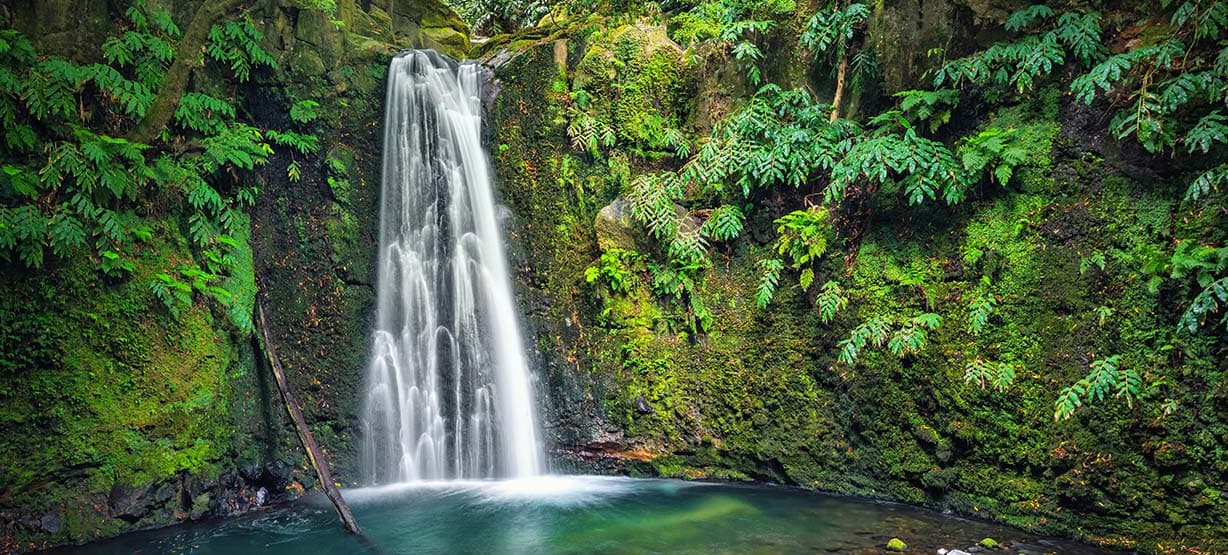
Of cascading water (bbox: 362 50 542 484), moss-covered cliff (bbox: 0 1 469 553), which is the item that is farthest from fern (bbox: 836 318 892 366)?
moss-covered cliff (bbox: 0 1 469 553)

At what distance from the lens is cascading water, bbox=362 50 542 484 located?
23.9ft

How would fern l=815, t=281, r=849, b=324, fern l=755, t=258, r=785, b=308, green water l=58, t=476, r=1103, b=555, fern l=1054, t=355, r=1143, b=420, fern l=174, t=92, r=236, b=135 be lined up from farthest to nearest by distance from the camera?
fern l=755, t=258, r=785, b=308 → fern l=174, t=92, r=236, b=135 → fern l=815, t=281, r=849, b=324 → green water l=58, t=476, r=1103, b=555 → fern l=1054, t=355, r=1143, b=420

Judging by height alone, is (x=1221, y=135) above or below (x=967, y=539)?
above

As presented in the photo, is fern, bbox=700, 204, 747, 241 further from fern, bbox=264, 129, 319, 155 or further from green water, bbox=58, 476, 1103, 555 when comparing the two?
fern, bbox=264, 129, 319, 155

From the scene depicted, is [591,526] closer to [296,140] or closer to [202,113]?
[296,140]

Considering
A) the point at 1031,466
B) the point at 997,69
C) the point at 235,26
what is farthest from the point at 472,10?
the point at 1031,466

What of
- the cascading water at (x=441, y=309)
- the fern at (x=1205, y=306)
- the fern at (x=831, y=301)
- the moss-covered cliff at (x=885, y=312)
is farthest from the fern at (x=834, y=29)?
the cascading water at (x=441, y=309)

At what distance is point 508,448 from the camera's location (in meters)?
7.42

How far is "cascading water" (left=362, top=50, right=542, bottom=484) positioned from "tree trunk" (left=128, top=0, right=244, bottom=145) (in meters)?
2.02

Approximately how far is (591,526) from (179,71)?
638 centimetres

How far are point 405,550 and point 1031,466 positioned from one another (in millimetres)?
5172

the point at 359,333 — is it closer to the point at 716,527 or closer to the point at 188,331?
the point at 188,331

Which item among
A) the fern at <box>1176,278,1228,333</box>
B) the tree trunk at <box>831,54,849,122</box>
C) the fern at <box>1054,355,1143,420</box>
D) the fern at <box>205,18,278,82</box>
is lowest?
the fern at <box>1054,355,1143,420</box>

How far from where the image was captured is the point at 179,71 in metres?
6.64
